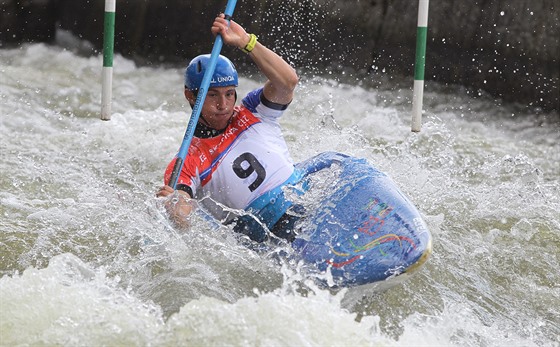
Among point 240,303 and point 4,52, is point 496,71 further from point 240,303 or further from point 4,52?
point 240,303

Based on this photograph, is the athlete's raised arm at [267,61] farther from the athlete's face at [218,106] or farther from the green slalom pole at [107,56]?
the green slalom pole at [107,56]

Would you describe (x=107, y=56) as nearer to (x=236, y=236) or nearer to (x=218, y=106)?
(x=218, y=106)

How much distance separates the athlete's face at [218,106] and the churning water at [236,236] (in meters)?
0.51

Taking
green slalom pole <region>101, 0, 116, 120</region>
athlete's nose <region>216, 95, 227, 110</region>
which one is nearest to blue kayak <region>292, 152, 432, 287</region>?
athlete's nose <region>216, 95, 227, 110</region>

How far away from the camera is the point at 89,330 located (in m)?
3.71

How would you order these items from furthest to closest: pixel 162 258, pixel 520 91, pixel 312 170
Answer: pixel 520 91 < pixel 312 170 < pixel 162 258

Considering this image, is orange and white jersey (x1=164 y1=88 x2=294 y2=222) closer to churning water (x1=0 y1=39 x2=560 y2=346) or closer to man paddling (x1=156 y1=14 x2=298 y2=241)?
man paddling (x1=156 y1=14 x2=298 y2=241)

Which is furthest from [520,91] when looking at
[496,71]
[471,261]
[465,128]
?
[471,261]

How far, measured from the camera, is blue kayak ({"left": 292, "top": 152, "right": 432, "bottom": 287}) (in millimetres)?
4371

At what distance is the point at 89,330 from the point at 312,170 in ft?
5.68

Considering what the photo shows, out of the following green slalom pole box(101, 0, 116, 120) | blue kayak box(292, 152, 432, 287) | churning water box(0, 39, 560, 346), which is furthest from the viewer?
green slalom pole box(101, 0, 116, 120)

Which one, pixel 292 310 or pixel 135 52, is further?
pixel 135 52

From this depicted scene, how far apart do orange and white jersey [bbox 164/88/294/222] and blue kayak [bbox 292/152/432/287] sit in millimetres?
234

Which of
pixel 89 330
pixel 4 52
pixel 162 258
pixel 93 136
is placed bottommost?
pixel 4 52
